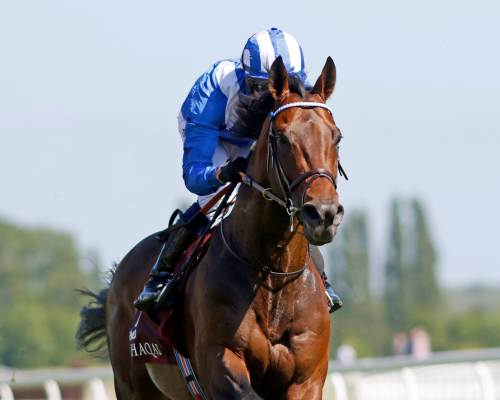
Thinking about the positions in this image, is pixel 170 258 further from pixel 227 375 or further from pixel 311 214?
pixel 311 214

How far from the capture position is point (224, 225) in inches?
298

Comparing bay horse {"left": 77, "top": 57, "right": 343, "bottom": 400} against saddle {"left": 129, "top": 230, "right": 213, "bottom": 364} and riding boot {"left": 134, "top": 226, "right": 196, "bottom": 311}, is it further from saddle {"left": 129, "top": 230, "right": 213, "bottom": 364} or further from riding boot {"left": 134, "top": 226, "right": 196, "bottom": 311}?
riding boot {"left": 134, "top": 226, "right": 196, "bottom": 311}

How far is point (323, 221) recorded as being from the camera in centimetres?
636

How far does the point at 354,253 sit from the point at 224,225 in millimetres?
82472

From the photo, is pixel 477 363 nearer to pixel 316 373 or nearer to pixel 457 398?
pixel 457 398

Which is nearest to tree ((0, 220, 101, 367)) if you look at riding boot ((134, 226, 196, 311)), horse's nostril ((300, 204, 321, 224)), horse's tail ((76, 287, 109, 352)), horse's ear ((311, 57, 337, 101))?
horse's tail ((76, 287, 109, 352))

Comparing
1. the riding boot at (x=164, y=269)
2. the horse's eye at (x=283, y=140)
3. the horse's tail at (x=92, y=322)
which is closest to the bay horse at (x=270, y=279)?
the horse's eye at (x=283, y=140)

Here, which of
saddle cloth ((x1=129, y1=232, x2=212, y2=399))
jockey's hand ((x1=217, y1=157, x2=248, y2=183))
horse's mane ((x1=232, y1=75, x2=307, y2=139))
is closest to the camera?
horse's mane ((x1=232, y1=75, x2=307, y2=139))

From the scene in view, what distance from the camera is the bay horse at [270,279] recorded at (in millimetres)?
6836

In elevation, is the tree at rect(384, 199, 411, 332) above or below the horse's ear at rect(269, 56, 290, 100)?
below

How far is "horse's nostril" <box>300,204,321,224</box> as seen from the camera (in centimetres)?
Result: 638

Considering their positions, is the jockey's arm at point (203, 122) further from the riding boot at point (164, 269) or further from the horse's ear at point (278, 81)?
the horse's ear at point (278, 81)

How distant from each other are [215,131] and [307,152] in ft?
4.03

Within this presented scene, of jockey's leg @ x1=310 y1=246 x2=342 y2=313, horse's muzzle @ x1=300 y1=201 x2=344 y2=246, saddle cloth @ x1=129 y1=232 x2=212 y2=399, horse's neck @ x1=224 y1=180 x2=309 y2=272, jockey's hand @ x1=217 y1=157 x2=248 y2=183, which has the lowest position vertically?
saddle cloth @ x1=129 y1=232 x2=212 y2=399
